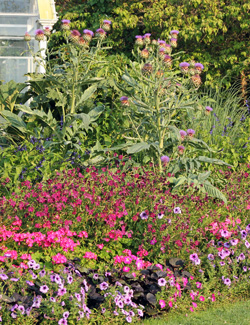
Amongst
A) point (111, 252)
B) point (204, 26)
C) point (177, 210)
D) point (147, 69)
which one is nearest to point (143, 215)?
point (177, 210)

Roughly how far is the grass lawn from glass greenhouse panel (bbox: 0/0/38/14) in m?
7.77

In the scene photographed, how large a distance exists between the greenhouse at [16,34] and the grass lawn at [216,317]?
7080 millimetres

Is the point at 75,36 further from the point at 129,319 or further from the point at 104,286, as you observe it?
the point at 129,319

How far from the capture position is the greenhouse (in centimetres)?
981

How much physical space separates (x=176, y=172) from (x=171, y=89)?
3.23 feet

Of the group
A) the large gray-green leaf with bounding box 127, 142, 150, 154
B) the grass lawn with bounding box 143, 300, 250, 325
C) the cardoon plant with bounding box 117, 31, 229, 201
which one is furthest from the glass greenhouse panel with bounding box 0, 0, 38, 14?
the grass lawn with bounding box 143, 300, 250, 325

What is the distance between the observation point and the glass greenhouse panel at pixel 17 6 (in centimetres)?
997

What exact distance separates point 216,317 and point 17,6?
810 cm

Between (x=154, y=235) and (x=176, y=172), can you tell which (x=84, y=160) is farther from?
(x=154, y=235)

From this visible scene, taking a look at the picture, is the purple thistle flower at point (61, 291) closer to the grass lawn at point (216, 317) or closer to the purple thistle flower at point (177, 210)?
the grass lawn at point (216, 317)

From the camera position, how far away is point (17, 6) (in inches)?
394

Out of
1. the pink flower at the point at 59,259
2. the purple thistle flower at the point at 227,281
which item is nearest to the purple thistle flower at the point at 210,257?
the purple thistle flower at the point at 227,281

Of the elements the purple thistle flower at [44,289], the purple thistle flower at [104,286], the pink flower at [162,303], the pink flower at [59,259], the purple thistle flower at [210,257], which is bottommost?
the pink flower at [162,303]

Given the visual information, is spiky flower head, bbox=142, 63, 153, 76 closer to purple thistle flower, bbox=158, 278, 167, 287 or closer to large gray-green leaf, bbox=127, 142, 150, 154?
large gray-green leaf, bbox=127, 142, 150, 154
